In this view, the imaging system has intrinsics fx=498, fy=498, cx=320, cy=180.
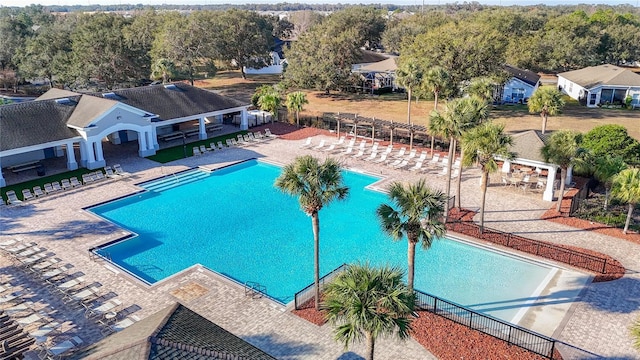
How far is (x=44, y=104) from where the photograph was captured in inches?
1293

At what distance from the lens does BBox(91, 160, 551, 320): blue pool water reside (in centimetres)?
1945

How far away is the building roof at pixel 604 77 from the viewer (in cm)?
5081

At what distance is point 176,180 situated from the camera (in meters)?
30.6

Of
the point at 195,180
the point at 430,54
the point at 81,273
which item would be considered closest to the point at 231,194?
the point at 195,180

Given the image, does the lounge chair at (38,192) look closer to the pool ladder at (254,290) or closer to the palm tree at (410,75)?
the pool ladder at (254,290)

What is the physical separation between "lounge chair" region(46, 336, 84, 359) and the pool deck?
34cm

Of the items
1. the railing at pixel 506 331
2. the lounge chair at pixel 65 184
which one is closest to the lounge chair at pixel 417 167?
the railing at pixel 506 331

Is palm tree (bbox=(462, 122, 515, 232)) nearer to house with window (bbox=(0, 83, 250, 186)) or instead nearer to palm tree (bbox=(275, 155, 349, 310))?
palm tree (bbox=(275, 155, 349, 310))

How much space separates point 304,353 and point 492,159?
40.1 feet

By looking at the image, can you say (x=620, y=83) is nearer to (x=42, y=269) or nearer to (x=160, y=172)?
(x=160, y=172)

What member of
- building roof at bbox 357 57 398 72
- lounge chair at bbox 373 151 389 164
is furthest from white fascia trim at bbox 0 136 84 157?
building roof at bbox 357 57 398 72

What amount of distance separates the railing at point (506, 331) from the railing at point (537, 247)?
558 cm

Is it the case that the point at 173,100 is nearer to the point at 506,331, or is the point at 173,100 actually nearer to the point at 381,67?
the point at 506,331

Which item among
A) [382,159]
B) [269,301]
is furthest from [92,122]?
[269,301]
